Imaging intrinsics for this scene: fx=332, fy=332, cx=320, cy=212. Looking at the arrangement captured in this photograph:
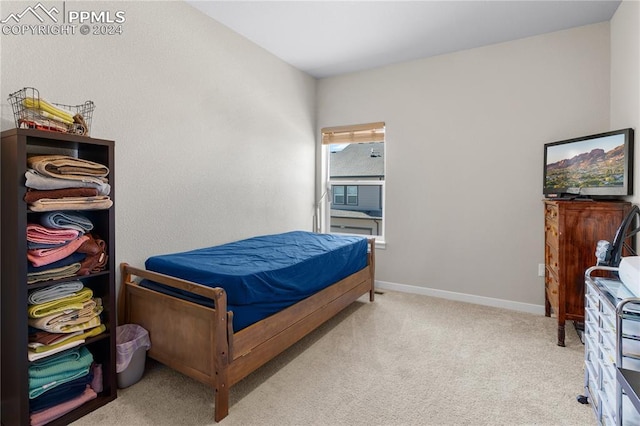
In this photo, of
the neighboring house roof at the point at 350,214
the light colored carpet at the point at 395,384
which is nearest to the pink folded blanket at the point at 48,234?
the light colored carpet at the point at 395,384

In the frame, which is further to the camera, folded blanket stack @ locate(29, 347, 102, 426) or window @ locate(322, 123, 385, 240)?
window @ locate(322, 123, 385, 240)

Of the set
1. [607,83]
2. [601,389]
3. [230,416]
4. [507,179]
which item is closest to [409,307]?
[507,179]

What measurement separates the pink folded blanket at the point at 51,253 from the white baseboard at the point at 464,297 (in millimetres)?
3037

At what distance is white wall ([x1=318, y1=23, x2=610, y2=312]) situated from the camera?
9.60ft

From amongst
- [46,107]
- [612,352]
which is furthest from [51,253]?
[612,352]

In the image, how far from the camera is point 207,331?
1701 millimetres

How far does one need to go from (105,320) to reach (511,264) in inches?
131

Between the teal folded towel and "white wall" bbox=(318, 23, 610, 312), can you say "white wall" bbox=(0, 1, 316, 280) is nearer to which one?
the teal folded towel

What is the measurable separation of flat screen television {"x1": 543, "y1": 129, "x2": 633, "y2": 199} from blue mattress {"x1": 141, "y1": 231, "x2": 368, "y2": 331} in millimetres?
1818

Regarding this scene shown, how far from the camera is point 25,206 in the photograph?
4.81 feet

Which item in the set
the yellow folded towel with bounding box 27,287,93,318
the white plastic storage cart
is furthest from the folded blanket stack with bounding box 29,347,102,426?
the white plastic storage cart

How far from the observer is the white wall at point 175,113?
1.95m

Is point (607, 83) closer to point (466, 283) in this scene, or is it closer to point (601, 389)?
point (466, 283)

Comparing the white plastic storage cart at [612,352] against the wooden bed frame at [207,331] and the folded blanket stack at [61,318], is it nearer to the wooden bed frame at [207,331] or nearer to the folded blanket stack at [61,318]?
the wooden bed frame at [207,331]
